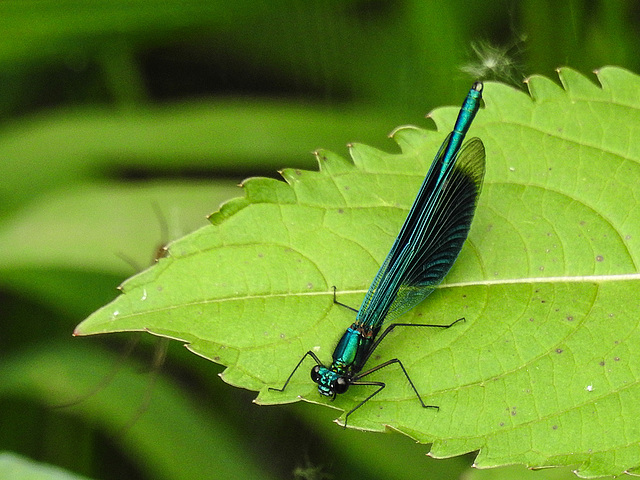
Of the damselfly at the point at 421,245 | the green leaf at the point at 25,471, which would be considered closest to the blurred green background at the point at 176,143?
the green leaf at the point at 25,471

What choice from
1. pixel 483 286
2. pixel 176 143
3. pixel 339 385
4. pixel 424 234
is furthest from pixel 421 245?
pixel 176 143

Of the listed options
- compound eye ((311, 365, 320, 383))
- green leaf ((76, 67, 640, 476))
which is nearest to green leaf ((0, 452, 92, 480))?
green leaf ((76, 67, 640, 476))

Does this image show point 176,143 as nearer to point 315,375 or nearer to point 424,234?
point 424,234

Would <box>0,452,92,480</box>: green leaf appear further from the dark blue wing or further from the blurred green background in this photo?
the dark blue wing

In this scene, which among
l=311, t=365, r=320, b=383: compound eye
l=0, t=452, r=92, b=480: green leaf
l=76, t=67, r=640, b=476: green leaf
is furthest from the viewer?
l=0, t=452, r=92, b=480: green leaf

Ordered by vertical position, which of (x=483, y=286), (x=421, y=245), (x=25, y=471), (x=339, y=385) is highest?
(x=421, y=245)
